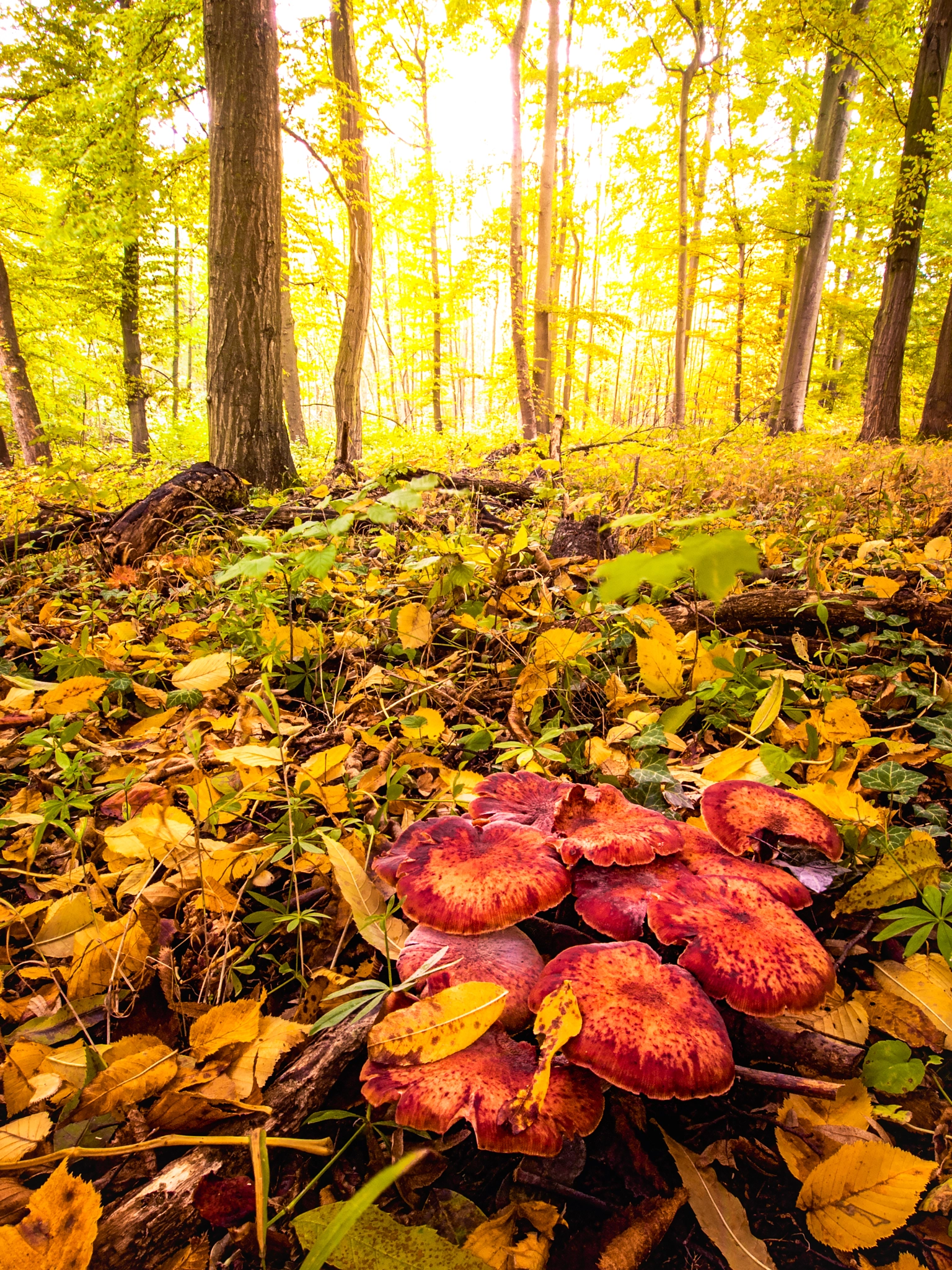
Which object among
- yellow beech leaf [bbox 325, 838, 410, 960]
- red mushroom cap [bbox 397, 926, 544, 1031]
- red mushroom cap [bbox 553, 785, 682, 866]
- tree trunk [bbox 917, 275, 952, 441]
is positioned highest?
tree trunk [bbox 917, 275, 952, 441]

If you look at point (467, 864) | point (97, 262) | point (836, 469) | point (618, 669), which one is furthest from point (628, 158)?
point (467, 864)

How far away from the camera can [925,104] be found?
8.48m

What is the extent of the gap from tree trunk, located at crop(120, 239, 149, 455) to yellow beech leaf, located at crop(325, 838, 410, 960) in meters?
13.6

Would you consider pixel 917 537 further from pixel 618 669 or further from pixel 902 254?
pixel 902 254

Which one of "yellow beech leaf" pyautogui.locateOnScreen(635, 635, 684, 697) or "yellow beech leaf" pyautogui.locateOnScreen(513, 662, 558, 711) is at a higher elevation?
"yellow beech leaf" pyautogui.locateOnScreen(635, 635, 684, 697)

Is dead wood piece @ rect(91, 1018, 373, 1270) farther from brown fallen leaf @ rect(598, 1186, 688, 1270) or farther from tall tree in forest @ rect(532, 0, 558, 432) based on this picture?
tall tree in forest @ rect(532, 0, 558, 432)

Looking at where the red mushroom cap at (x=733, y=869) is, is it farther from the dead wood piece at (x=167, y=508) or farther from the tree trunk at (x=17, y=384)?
the tree trunk at (x=17, y=384)

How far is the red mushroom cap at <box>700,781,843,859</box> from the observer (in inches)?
36.9

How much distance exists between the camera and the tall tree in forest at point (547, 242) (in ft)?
32.6

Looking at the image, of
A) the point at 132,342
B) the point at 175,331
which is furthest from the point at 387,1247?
the point at 175,331

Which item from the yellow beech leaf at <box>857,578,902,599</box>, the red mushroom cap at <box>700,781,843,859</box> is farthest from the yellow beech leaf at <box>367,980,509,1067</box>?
the yellow beech leaf at <box>857,578,902,599</box>

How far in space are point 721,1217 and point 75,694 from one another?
1587 mm

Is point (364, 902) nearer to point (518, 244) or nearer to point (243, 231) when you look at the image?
point (243, 231)

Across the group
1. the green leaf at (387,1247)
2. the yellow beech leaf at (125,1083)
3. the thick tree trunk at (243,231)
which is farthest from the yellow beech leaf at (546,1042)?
the thick tree trunk at (243,231)
